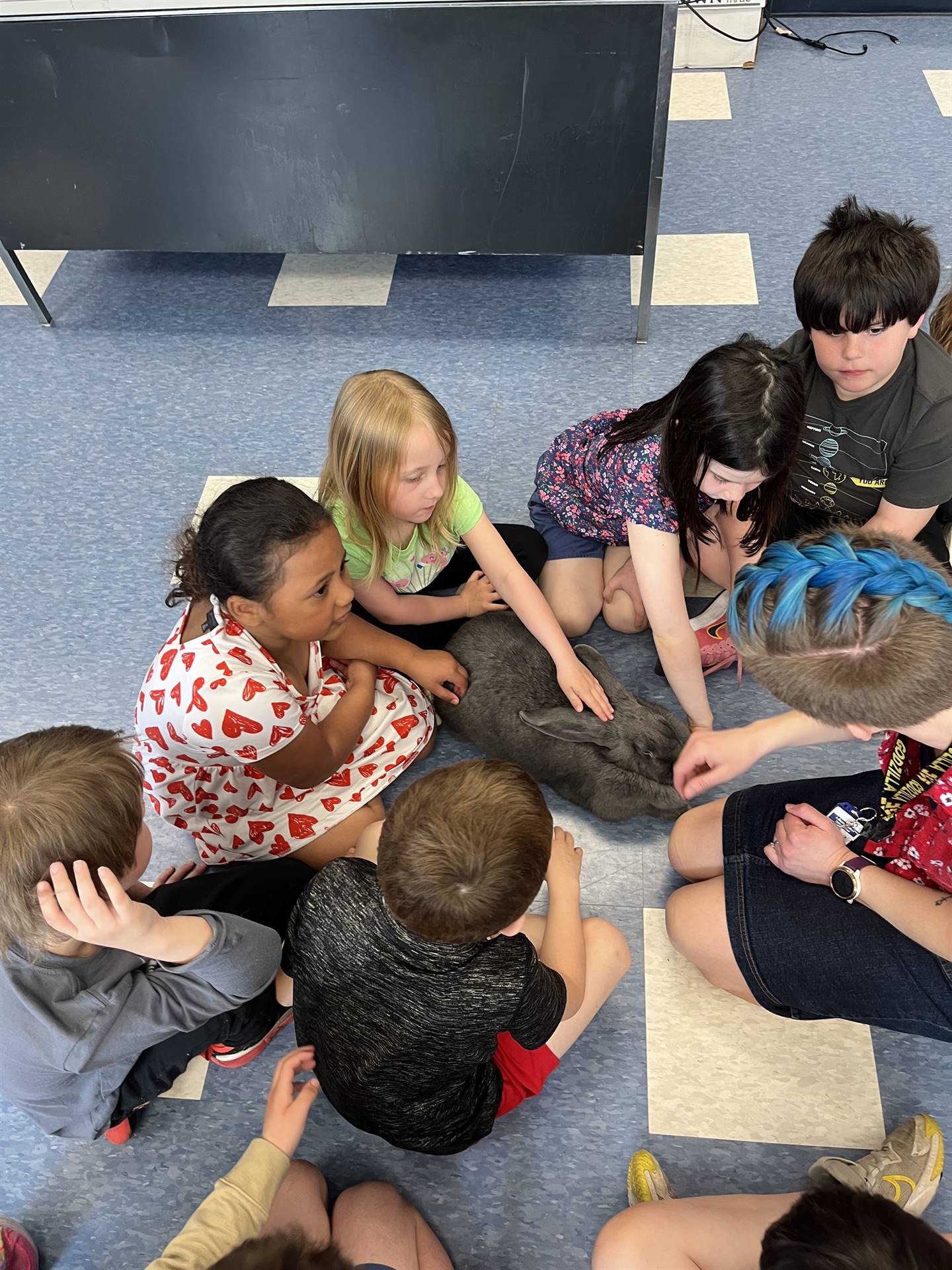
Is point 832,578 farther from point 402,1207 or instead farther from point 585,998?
point 402,1207

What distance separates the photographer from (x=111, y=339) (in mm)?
2318

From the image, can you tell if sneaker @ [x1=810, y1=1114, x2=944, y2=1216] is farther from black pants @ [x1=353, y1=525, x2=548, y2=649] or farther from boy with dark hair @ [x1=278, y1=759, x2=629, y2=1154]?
black pants @ [x1=353, y1=525, x2=548, y2=649]

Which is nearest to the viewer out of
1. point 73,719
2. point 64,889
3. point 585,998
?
point 64,889

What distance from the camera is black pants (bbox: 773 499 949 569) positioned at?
161cm

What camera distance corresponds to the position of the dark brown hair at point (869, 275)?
4.30 feet

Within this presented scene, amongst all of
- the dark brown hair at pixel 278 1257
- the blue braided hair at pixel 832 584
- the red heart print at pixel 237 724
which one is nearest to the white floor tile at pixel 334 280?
the red heart print at pixel 237 724

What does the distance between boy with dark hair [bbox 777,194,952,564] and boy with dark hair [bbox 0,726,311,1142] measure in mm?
1060

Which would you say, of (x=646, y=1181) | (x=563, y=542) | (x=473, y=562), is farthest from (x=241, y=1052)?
(x=563, y=542)

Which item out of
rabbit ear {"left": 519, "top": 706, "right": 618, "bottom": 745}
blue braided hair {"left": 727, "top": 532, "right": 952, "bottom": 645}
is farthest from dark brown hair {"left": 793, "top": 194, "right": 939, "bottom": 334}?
rabbit ear {"left": 519, "top": 706, "right": 618, "bottom": 745}

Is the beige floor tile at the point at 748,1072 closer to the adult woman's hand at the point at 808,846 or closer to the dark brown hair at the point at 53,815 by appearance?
the adult woman's hand at the point at 808,846

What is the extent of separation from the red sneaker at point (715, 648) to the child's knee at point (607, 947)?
1.76ft

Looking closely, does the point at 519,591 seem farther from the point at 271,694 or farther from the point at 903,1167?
the point at 903,1167

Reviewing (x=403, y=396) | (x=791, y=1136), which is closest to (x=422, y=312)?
(x=403, y=396)

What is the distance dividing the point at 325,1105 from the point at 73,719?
2.68ft
